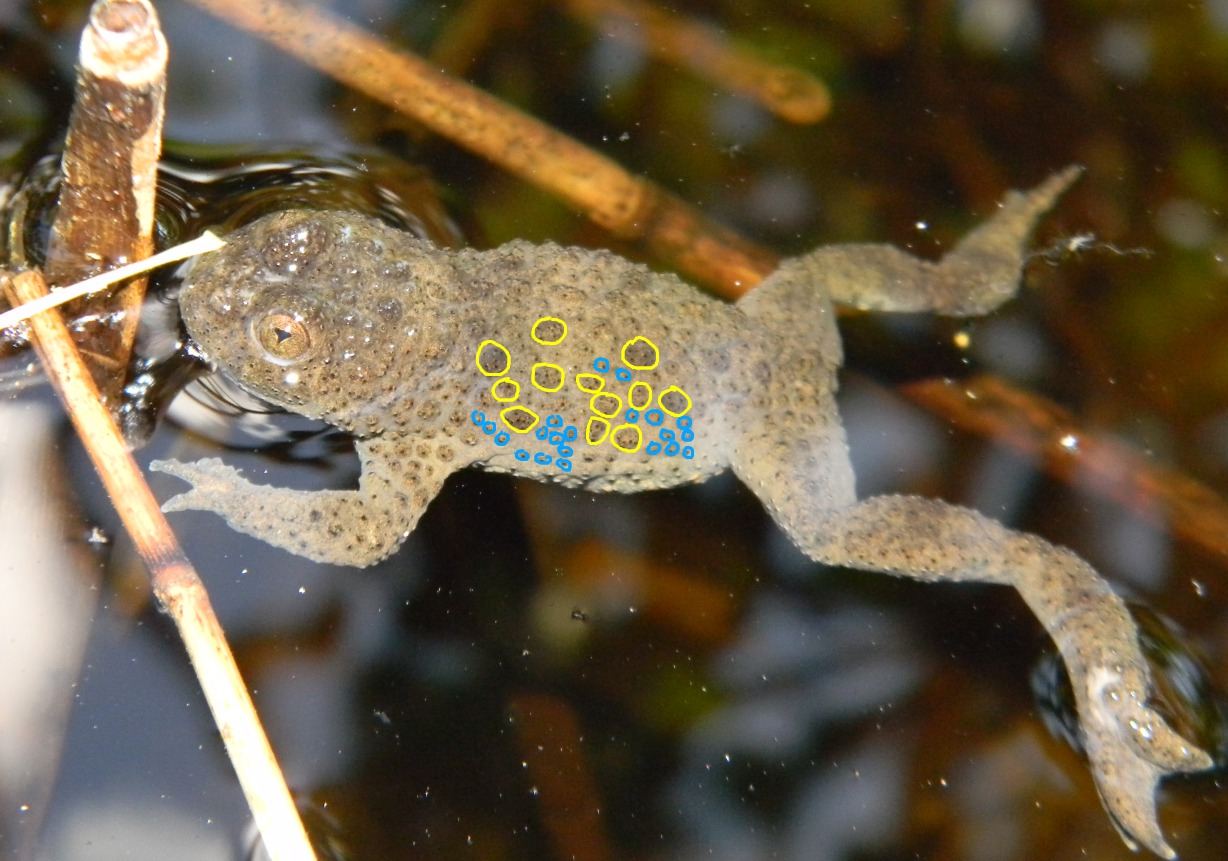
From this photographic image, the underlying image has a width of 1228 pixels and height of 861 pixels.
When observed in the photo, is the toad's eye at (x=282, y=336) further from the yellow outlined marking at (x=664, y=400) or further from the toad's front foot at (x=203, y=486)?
the yellow outlined marking at (x=664, y=400)

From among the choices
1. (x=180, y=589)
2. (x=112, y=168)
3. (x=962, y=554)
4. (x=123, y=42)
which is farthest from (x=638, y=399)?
(x=123, y=42)

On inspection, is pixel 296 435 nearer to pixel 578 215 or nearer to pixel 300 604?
pixel 300 604

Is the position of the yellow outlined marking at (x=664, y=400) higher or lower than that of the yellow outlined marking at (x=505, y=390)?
higher

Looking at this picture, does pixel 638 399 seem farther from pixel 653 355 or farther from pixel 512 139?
pixel 512 139

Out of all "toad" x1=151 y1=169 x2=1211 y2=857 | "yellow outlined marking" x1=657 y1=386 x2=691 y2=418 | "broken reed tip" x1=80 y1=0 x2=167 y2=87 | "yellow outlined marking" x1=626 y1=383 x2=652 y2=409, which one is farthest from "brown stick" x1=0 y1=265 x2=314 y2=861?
"yellow outlined marking" x1=657 y1=386 x2=691 y2=418

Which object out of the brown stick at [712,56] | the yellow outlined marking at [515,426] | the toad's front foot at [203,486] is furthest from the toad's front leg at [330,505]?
the brown stick at [712,56]

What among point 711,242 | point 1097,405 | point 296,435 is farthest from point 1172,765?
point 296,435

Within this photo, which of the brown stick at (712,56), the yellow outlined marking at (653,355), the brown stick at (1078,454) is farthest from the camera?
the brown stick at (712,56)
